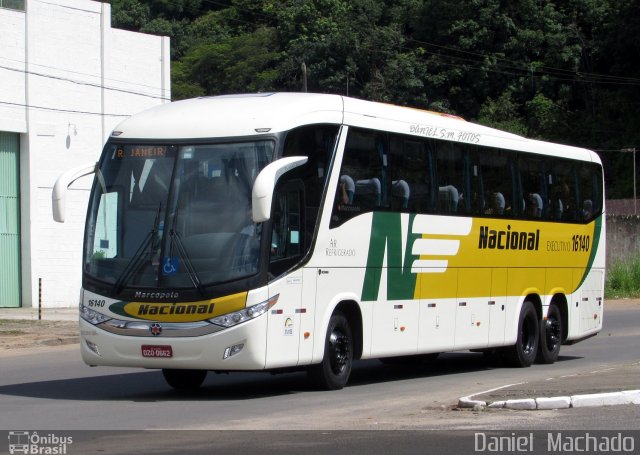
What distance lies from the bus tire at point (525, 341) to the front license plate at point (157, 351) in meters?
7.63

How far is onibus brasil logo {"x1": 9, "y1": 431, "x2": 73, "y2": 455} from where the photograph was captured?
9391 millimetres

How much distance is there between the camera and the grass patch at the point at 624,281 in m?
40.8

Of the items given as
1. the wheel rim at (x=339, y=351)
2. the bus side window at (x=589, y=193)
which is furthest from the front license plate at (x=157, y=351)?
the bus side window at (x=589, y=193)

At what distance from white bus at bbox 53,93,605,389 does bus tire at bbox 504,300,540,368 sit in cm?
138

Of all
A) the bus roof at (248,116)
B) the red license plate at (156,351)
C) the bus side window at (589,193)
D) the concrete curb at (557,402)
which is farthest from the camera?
the bus side window at (589,193)

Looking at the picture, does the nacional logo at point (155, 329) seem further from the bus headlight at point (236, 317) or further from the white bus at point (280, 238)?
the bus headlight at point (236, 317)

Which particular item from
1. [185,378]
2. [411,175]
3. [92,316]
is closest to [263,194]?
[92,316]

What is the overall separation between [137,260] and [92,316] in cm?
88

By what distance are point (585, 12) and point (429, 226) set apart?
5616 centimetres

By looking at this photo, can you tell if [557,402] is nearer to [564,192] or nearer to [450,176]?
[450,176]

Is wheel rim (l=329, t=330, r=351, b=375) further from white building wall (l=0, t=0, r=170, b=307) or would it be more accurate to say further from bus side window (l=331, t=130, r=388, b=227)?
white building wall (l=0, t=0, r=170, b=307)

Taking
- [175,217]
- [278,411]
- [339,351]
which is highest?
[175,217]

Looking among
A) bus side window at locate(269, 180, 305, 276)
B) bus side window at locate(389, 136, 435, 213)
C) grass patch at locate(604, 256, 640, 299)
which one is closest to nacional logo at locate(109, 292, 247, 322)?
bus side window at locate(269, 180, 305, 276)

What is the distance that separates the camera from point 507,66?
67500 millimetres
